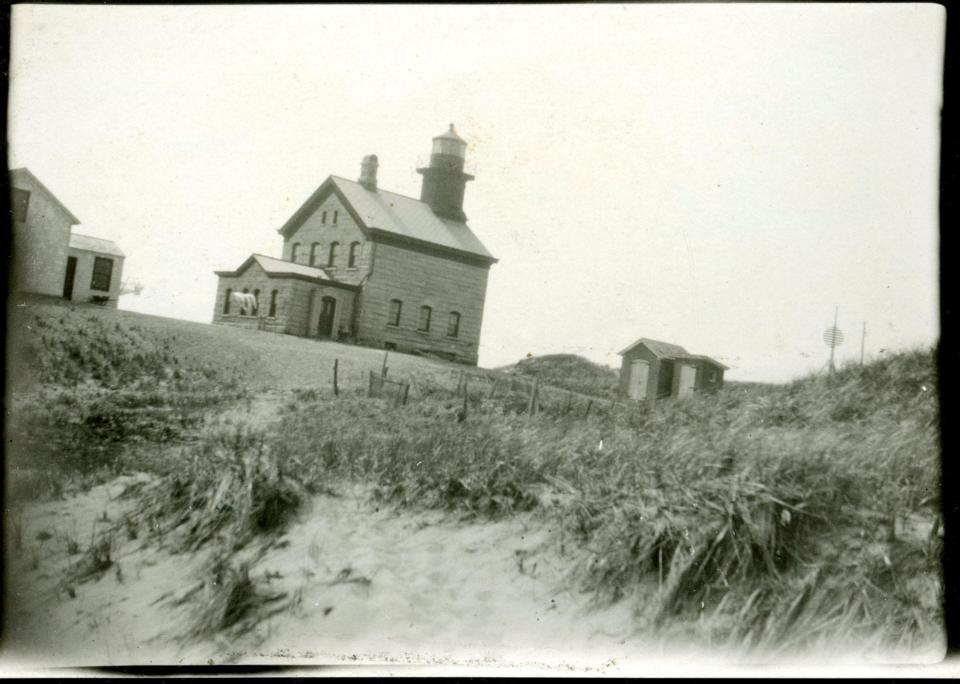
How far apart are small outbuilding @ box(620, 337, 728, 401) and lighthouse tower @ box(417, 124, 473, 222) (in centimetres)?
187

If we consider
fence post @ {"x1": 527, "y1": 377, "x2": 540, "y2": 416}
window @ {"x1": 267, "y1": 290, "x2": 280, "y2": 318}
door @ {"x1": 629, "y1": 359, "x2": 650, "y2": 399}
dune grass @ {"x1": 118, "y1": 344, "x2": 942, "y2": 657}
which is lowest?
dune grass @ {"x1": 118, "y1": 344, "x2": 942, "y2": 657}

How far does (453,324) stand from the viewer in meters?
7.40

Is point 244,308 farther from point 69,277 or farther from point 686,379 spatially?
point 686,379

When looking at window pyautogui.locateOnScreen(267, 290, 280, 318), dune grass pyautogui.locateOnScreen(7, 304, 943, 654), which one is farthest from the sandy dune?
window pyautogui.locateOnScreen(267, 290, 280, 318)

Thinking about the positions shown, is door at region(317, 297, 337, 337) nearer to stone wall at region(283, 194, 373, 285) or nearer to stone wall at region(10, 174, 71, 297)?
stone wall at region(283, 194, 373, 285)

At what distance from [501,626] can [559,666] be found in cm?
37

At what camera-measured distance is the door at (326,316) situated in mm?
9555

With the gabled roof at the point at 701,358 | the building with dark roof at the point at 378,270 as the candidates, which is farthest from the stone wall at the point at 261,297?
the gabled roof at the point at 701,358

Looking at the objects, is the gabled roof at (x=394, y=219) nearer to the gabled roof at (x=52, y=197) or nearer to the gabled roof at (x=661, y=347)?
the gabled roof at (x=661, y=347)

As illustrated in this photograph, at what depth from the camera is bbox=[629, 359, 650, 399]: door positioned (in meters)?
5.80

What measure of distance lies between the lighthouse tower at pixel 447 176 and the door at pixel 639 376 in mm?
1931

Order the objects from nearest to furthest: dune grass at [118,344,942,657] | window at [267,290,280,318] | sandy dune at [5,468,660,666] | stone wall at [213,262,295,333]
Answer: dune grass at [118,344,942,657]
sandy dune at [5,468,660,666]
stone wall at [213,262,295,333]
window at [267,290,280,318]

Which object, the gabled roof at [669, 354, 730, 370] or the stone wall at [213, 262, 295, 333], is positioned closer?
the gabled roof at [669, 354, 730, 370]

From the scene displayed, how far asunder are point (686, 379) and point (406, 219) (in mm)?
4776
